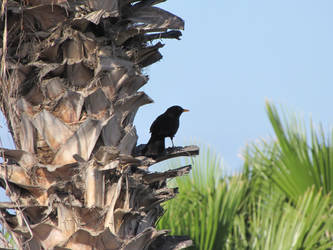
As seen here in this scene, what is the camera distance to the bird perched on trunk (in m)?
3.05

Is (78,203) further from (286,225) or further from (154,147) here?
(286,225)

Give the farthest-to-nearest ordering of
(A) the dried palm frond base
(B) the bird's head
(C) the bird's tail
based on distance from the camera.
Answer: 1. (B) the bird's head
2. (C) the bird's tail
3. (A) the dried palm frond base

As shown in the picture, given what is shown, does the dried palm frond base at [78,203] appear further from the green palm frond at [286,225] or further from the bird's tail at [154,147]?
the green palm frond at [286,225]

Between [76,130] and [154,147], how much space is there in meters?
0.59

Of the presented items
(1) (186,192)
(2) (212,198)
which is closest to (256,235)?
(2) (212,198)

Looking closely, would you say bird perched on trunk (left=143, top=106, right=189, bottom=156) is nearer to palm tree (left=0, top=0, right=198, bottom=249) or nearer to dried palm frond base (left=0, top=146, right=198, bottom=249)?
palm tree (left=0, top=0, right=198, bottom=249)

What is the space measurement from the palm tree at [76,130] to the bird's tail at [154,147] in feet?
0.61

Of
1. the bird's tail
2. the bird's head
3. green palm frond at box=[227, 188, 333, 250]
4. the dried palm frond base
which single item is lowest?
green palm frond at box=[227, 188, 333, 250]

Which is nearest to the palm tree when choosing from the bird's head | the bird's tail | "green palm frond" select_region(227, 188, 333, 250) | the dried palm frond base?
the dried palm frond base

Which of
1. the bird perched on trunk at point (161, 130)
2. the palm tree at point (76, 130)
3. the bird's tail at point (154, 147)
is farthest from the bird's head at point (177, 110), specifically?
the palm tree at point (76, 130)

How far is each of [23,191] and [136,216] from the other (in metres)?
0.45

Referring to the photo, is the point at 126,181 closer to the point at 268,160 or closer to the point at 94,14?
the point at 94,14

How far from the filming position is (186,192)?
5773 millimetres

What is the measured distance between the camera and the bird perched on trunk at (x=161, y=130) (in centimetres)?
305
